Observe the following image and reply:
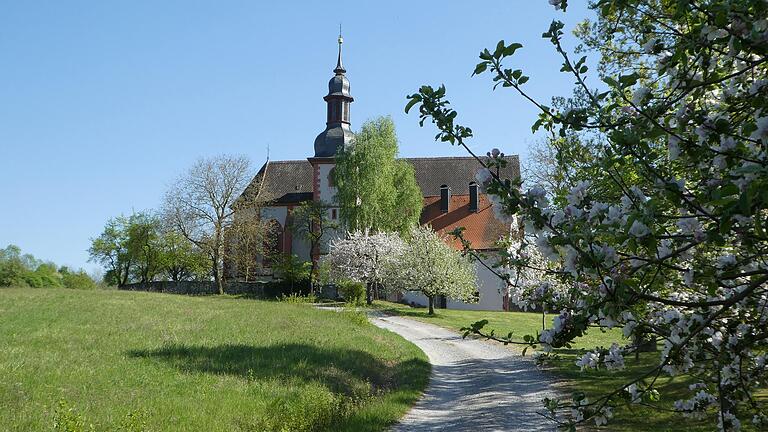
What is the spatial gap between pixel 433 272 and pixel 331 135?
812 inches

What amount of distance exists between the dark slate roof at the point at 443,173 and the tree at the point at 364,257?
14.4 metres

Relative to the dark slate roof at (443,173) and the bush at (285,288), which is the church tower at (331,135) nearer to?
the bush at (285,288)

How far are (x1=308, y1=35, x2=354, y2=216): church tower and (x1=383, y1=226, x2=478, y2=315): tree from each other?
15.9 metres

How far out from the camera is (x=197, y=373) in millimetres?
12836

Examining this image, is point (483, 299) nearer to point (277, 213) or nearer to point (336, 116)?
point (336, 116)

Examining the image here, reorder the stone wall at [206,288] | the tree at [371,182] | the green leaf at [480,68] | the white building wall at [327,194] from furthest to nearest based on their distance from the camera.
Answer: the white building wall at [327,194] < the stone wall at [206,288] < the tree at [371,182] < the green leaf at [480,68]

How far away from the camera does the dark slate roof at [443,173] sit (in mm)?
58812

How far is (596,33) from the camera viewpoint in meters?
14.7

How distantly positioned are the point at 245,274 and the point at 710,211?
175 ft

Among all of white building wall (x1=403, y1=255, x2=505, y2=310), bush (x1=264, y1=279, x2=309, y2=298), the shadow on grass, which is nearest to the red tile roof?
white building wall (x1=403, y1=255, x2=505, y2=310)

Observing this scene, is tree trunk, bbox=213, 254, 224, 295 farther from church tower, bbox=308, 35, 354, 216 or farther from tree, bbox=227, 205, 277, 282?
church tower, bbox=308, 35, 354, 216

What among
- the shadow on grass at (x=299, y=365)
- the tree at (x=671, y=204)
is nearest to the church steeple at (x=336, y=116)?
the shadow on grass at (x=299, y=365)

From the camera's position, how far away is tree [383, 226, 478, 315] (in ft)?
124

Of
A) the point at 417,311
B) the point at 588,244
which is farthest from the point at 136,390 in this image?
the point at 417,311
